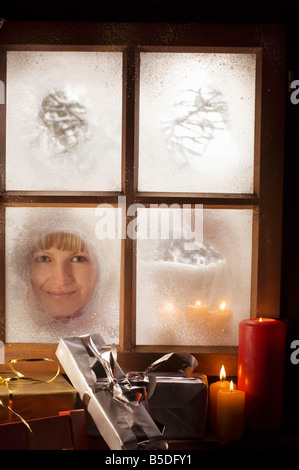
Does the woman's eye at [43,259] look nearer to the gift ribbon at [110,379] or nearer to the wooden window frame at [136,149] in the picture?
the wooden window frame at [136,149]

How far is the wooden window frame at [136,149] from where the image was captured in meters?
1.16

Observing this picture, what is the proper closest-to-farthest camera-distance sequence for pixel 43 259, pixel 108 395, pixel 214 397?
pixel 108 395
pixel 214 397
pixel 43 259

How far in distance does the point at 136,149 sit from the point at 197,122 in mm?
162

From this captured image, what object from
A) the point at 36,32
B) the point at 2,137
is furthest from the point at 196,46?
the point at 2,137

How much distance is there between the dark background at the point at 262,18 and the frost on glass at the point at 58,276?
0.42 metres

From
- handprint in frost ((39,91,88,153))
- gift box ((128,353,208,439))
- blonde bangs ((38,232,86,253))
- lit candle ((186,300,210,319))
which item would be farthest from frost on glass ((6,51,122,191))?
gift box ((128,353,208,439))

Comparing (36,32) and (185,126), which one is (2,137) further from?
(185,126)

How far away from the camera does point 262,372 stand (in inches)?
42.3

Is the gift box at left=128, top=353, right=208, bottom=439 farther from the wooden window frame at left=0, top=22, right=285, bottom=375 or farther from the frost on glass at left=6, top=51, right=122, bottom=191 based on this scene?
the frost on glass at left=6, top=51, right=122, bottom=191

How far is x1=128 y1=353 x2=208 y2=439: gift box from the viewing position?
1.05 metres

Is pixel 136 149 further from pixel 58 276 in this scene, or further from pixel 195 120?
pixel 58 276

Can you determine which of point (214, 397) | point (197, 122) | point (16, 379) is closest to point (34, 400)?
point (16, 379)

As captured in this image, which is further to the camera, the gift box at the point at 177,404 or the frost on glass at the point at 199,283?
the frost on glass at the point at 199,283

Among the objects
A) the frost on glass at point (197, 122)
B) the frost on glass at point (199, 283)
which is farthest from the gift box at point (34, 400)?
the frost on glass at point (197, 122)
